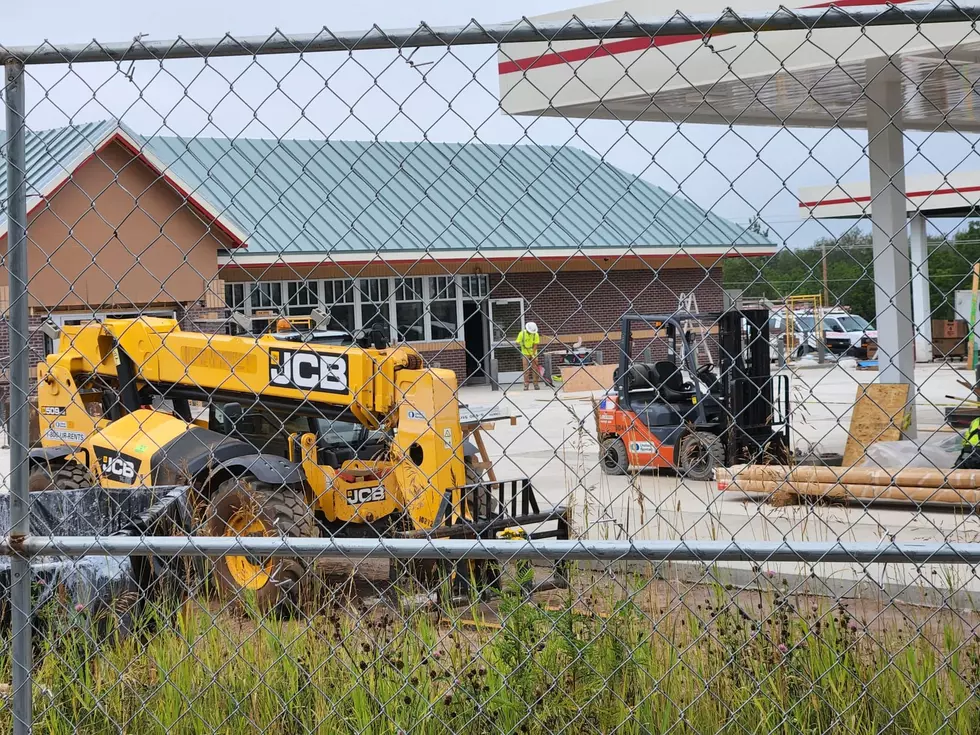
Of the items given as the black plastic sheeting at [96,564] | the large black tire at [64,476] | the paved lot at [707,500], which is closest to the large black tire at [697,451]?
the paved lot at [707,500]

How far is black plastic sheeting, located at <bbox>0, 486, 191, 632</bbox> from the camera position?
5.09 meters

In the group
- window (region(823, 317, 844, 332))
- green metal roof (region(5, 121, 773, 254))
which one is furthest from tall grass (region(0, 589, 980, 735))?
window (region(823, 317, 844, 332))

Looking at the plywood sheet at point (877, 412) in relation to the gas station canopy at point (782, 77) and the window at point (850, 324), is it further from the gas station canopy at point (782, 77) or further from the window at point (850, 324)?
the window at point (850, 324)

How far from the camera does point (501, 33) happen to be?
3082mm

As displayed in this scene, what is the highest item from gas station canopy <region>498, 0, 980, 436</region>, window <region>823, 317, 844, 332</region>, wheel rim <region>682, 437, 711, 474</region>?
gas station canopy <region>498, 0, 980, 436</region>

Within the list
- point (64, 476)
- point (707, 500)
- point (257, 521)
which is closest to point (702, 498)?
point (707, 500)

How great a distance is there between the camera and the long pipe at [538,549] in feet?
9.98

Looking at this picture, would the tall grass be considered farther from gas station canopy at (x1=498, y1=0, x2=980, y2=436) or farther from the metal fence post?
gas station canopy at (x1=498, y1=0, x2=980, y2=436)

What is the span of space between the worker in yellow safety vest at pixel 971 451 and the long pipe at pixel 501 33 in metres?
9.77

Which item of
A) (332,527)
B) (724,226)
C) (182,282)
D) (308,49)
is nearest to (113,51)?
(308,49)

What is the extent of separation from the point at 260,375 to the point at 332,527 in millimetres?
1285

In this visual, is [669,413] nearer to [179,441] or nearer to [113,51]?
[179,441]

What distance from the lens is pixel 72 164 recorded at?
21.7 m

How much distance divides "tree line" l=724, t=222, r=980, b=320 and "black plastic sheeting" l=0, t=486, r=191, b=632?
2.75m
